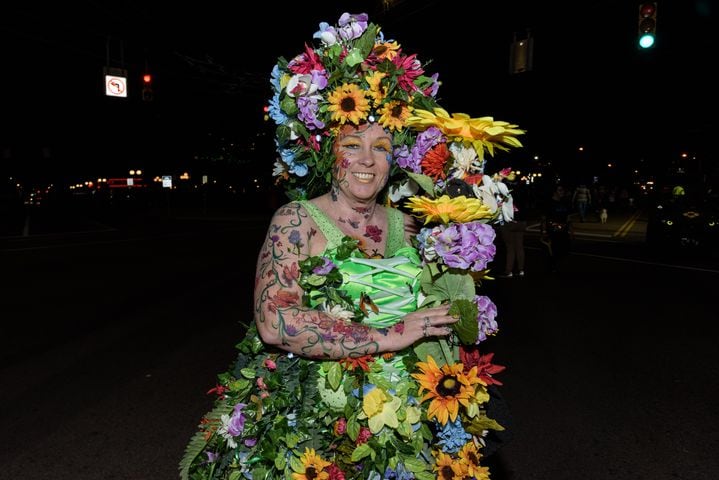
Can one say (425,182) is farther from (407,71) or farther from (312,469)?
(312,469)

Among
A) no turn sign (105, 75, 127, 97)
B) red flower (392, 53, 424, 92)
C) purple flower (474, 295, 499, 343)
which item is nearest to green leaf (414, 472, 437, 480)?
purple flower (474, 295, 499, 343)

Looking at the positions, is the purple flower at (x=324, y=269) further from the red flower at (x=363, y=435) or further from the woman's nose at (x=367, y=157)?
the red flower at (x=363, y=435)

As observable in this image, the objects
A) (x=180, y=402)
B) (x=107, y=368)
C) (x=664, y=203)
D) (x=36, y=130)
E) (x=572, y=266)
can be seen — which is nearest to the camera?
(x=180, y=402)

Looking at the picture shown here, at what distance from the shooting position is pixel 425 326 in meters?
1.95

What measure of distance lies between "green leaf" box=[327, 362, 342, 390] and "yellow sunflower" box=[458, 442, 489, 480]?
513mm

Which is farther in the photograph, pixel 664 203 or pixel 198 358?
pixel 664 203

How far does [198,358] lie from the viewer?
20.4 ft

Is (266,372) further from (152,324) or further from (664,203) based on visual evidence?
(664,203)

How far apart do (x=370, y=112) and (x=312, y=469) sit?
1288mm

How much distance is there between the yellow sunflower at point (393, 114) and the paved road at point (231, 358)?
1.36m

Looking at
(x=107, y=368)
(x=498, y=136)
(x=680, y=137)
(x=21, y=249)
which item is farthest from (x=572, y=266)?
(x=680, y=137)

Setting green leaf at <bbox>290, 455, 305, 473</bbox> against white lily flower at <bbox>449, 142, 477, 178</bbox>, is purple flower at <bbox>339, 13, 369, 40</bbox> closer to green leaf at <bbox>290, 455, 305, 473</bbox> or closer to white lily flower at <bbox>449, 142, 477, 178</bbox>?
white lily flower at <bbox>449, 142, 477, 178</bbox>

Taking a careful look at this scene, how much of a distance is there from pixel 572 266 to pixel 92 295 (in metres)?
9.37

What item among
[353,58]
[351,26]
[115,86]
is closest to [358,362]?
→ [353,58]
